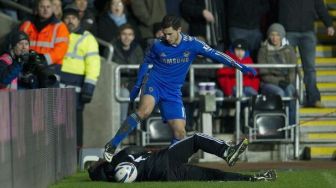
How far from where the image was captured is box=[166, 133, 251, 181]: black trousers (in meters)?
13.4

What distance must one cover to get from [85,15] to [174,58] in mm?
4583

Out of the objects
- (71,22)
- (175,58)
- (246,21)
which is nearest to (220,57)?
(175,58)

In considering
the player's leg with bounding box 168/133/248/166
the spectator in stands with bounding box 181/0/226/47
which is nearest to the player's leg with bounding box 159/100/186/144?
the player's leg with bounding box 168/133/248/166

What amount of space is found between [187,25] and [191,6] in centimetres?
34

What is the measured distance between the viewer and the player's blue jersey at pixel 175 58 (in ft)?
50.2

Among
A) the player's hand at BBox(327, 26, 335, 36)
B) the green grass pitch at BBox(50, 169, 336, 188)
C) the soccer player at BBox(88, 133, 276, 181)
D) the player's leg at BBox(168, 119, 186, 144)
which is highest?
the player's hand at BBox(327, 26, 335, 36)

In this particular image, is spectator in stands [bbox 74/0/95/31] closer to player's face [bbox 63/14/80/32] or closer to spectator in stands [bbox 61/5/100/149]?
player's face [bbox 63/14/80/32]

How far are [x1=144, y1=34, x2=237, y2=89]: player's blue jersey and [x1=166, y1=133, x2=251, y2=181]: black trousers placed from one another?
74.6 inches

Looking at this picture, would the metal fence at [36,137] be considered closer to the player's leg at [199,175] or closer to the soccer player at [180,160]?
the soccer player at [180,160]

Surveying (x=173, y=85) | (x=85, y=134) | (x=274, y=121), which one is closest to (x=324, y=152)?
(x=274, y=121)

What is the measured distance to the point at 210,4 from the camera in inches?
815

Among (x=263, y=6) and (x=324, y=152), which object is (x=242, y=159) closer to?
(x=324, y=152)

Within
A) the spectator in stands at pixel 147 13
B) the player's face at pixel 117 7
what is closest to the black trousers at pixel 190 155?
the player's face at pixel 117 7

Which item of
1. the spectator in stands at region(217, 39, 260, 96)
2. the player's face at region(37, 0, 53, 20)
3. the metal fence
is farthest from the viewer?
the spectator in stands at region(217, 39, 260, 96)
